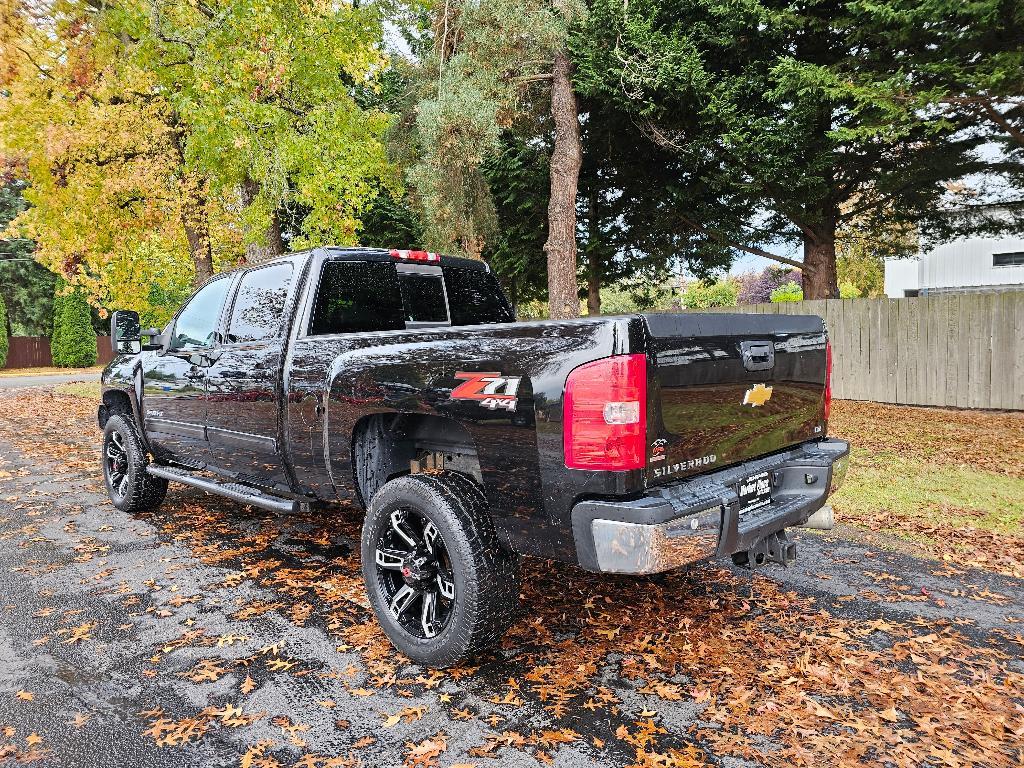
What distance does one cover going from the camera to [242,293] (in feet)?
16.4

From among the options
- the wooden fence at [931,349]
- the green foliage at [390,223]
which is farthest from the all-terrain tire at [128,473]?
the green foliage at [390,223]

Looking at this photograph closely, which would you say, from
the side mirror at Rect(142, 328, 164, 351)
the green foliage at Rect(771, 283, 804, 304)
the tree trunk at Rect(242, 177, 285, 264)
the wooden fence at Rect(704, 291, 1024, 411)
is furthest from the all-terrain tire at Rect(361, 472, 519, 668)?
the green foliage at Rect(771, 283, 804, 304)

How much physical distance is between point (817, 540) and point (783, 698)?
2.66 meters

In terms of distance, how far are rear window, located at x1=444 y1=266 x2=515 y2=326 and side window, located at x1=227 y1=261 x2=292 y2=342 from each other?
1203 millimetres

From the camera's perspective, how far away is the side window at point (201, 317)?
5258 mm

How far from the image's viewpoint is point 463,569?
3.05 meters

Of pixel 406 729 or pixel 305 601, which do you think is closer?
pixel 406 729

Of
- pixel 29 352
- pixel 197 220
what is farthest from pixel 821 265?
pixel 29 352

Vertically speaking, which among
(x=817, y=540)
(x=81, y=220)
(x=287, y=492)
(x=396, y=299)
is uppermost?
(x=81, y=220)

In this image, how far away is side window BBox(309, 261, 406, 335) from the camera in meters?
4.30

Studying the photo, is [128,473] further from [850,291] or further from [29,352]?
[850,291]

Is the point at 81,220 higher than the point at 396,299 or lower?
higher

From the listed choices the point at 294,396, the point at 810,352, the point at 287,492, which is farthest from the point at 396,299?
the point at 810,352

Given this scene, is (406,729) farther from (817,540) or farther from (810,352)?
(817,540)
